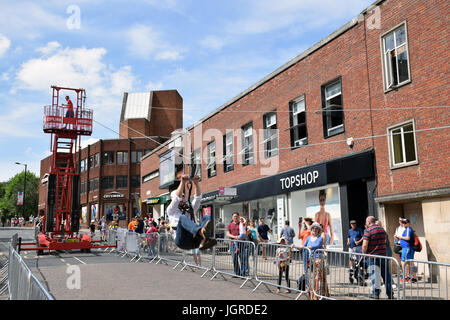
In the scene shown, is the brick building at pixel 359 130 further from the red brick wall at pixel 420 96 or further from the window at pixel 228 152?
the window at pixel 228 152

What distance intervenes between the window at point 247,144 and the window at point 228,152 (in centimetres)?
132

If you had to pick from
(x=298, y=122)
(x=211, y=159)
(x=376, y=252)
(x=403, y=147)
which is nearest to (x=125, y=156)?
(x=211, y=159)

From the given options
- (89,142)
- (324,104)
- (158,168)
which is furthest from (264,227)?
(89,142)

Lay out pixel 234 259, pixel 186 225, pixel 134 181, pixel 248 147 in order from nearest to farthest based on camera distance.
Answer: pixel 186 225 < pixel 234 259 < pixel 248 147 < pixel 134 181

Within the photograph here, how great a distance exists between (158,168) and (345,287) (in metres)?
30.2

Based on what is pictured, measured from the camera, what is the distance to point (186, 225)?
7.34 meters

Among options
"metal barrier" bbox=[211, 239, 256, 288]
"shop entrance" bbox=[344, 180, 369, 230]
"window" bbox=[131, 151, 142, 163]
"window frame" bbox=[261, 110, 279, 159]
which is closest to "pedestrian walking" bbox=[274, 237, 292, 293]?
"metal barrier" bbox=[211, 239, 256, 288]

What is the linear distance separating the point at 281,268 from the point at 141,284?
3.42 m

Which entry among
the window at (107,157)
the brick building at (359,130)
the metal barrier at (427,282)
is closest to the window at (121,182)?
the window at (107,157)

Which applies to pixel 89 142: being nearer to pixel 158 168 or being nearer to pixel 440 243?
pixel 158 168

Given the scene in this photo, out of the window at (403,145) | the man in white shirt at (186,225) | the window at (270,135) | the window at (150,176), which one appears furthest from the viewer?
the window at (150,176)

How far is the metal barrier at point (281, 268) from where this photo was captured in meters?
9.15

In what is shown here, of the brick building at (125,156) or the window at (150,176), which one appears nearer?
the window at (150,176)

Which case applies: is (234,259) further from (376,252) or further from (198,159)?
(198,159)
